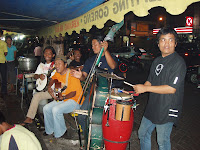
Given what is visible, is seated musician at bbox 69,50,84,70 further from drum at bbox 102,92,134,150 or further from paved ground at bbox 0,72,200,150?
drum at bbox 102,92,134,150

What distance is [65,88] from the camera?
4.05m

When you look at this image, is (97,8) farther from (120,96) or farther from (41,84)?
(41,84)

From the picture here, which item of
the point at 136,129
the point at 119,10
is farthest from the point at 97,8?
the point at 136,129

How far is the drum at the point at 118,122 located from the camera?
8.96 ft

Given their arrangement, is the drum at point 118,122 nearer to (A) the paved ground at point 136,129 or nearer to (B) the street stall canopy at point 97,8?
(A) the paved ground at point 136,129

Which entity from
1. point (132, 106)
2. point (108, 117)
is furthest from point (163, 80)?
point (108, 117)

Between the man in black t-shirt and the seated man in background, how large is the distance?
1593 millimetres

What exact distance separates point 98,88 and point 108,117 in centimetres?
53

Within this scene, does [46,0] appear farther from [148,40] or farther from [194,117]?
[148,40]

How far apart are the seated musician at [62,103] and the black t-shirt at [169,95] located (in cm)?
191

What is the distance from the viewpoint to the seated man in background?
2.06m

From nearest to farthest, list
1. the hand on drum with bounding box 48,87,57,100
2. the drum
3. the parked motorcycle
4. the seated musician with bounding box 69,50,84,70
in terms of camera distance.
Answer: the drum, the hand on drum with bounding box 48,87,57,100, the seated musician with bounding box 69,50,84,70, the parked motorcycle

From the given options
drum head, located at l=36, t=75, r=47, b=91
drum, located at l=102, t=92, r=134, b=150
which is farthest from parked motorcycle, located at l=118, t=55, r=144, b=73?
drum, located at l=102, t=92, r=134, b=150

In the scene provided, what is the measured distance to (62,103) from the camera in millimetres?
3934
